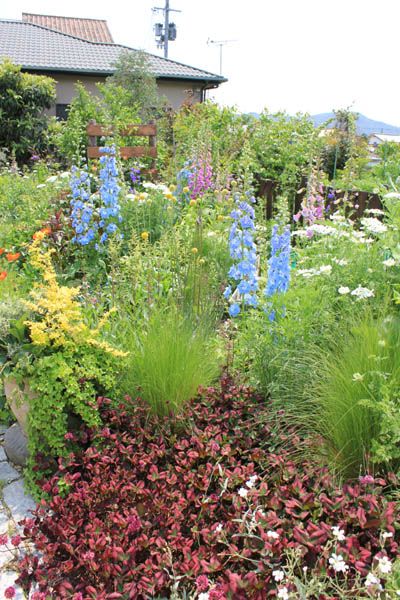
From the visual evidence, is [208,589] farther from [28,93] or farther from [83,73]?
[83,73]

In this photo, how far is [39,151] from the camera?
14.6 m

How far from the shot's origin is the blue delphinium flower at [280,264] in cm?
319

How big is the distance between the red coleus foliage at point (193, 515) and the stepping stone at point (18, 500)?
0.14 metres

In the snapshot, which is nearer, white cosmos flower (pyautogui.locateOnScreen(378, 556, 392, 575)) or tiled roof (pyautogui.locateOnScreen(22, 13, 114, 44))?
white cosmos flower (pyautogui.locateOnScreen(378, 556, 392, 575))

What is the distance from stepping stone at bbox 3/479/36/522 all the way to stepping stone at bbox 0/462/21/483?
51 millimetres

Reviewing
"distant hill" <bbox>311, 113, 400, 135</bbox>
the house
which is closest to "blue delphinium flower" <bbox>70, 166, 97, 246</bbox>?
"distant hill" <bbox>311, 113, 400, 135</bbox>

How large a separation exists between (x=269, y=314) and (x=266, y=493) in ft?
3.70

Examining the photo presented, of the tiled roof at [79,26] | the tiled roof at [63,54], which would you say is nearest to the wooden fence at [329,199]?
the tiled roof at [63,54]

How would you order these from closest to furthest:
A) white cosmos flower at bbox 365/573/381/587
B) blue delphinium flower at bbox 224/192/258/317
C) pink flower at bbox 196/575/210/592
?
white cosmos flower at bbox 365/573/381/587, pink flower at bbox 196/575/210/592, blue delphinium flower at bbox 224/192/258/317

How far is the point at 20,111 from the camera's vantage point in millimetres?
15078

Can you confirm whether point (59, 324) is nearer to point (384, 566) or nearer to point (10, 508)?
point (10, 508)

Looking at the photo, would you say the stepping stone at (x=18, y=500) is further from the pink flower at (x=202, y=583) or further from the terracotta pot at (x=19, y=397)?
the pink flower at (x=202, y=583)

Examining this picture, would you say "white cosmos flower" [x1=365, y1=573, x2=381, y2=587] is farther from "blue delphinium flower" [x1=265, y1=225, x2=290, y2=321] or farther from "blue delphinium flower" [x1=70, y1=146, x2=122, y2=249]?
"blue delphinium flower" [x1=70, y1=146, x2=122, y2=249]

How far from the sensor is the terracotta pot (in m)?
2.75
